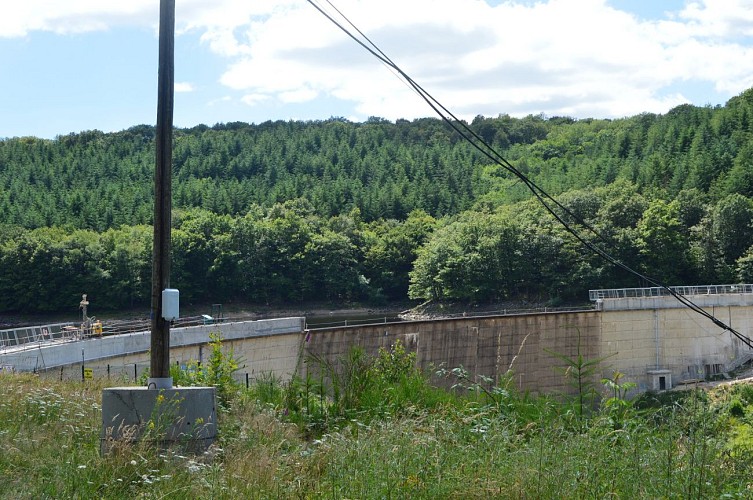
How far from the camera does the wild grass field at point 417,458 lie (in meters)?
6.40

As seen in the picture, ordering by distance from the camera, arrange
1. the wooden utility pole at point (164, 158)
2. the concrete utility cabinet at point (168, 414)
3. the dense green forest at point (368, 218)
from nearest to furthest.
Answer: the concrete utility cabinet at point (168, 414)
the wooden utility pole at point (164, 158)
the dense green forest at point (368, 218)

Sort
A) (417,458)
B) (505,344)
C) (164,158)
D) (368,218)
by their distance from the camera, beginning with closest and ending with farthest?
(417,458) → (164,158) → (505,344) → (368,218)

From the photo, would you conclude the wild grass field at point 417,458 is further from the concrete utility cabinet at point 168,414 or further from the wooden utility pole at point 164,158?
the wooden utility pole at point 164,158

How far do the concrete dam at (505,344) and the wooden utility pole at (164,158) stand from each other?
42.1 feet

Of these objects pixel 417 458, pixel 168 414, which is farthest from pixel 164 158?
pixel 417 458

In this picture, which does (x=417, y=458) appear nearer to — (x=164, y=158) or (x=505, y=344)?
(x=164, y=158)

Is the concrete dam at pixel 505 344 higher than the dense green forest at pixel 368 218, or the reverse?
the dense green forest at pixel 368 218

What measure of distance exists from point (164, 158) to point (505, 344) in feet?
116

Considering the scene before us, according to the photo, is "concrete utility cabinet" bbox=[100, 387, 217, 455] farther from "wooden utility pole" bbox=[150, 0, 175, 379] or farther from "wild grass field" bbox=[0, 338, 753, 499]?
"wooden utility pole" bbox=[150, 0, 175, 379]

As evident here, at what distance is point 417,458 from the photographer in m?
6.80

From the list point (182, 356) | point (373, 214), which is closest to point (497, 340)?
point (182, 356)

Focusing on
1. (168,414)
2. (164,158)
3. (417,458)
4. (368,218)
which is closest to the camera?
(417,458)

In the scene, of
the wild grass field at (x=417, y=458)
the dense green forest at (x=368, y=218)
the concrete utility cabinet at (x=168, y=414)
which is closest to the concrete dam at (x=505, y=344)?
the wild grass field at (x=417, y=458)

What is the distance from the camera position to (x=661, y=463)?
260 inches
